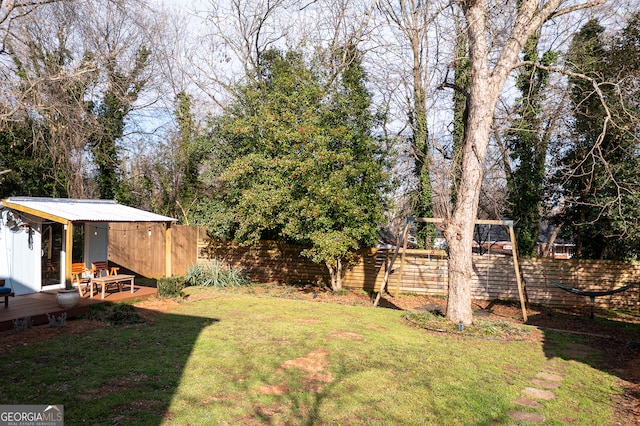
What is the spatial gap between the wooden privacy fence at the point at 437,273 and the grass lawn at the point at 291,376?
440 centimetres

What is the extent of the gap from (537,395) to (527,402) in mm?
362

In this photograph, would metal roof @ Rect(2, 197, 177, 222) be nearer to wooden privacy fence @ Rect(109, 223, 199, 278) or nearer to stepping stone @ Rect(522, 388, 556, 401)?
→ wooden privacy fence @ Rect(109, 223, 199, 278)

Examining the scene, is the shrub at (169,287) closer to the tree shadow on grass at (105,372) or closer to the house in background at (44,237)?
the house in background at (44,237)

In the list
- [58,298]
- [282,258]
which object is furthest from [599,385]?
[282,258]

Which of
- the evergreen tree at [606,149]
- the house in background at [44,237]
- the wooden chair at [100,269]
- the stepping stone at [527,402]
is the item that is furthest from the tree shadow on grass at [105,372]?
the evergreen tree at [606,149]

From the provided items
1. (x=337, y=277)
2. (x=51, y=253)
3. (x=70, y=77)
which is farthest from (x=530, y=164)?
(x=51, y=253)

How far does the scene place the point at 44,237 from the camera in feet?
35.6

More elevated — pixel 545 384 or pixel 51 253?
pixel 51 253

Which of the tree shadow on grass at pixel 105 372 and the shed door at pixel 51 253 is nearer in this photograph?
the tree shadow on grass at pixel 105 372

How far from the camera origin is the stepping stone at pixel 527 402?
5.08 m

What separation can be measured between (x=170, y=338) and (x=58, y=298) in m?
3.01

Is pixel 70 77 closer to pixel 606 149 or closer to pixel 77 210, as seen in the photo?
pixel 77 210

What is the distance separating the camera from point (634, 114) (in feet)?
31.6

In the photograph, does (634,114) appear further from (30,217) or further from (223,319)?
(30,217)
